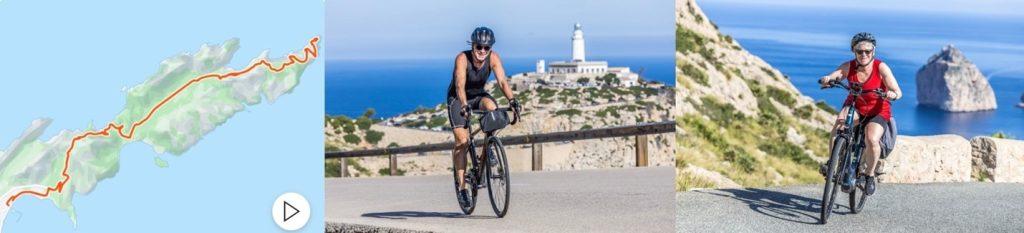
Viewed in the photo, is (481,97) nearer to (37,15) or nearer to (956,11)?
(37,15)

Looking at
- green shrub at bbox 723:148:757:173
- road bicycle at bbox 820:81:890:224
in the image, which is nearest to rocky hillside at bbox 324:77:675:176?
road bicycle at bbox 820:81:890:224

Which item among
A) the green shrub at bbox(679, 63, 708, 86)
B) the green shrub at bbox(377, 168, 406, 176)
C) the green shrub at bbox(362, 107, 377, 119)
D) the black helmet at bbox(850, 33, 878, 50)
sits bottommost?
the green shrub at bbox(377, 168, 406, 176)

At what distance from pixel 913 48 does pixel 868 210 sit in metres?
4.37

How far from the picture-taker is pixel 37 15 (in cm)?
900

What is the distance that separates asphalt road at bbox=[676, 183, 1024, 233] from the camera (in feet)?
38.5

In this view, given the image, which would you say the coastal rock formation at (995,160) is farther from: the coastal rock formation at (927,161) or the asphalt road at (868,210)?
the asphalt road at (868,210)

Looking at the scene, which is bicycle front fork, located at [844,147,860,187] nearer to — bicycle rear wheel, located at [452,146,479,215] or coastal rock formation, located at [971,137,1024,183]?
bicycle rear wheel, located at [452,146,479,215]

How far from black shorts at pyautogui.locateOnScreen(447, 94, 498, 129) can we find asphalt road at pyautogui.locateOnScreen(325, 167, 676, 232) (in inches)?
25.1

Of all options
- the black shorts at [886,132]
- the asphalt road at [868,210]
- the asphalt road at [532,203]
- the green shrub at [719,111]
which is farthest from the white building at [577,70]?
the green shrub at [719,111]

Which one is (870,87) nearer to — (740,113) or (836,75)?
(836,75)

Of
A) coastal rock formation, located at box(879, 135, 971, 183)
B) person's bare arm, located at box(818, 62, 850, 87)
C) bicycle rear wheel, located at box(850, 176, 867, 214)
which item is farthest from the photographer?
coastal rock formation, located at box(879, 135, 971, 183)

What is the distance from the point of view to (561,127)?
9.94 m

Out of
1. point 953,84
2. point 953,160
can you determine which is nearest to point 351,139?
point 953,160

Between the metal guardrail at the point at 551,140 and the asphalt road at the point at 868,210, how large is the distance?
1.86 meters
